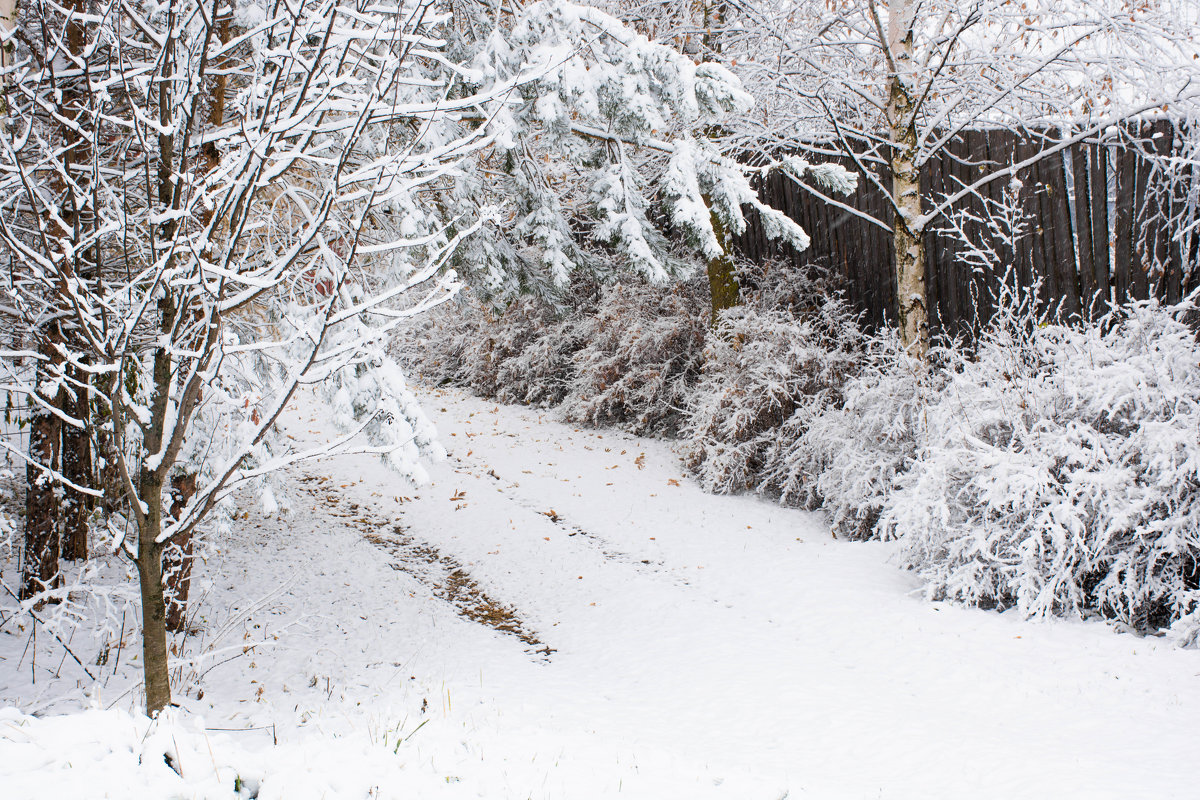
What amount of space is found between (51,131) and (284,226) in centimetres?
148

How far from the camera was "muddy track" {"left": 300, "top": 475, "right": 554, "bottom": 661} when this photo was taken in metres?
5.27

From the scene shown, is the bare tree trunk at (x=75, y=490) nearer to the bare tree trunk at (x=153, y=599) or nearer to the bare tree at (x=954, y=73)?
the bare tree trunk at (x=153, y=599)

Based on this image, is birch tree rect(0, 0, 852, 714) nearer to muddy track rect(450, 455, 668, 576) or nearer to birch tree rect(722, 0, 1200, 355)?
birch tree rect(722, 0, 1200, 355)

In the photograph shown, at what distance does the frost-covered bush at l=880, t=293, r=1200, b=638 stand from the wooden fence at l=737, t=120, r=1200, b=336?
2.66 ft

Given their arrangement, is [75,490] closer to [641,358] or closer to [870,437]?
[870,437]

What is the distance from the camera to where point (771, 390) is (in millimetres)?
7129

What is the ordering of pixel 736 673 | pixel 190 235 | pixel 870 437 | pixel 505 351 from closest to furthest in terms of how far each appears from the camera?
1. pixel 190 235
2. pixel 736 673
3. pixel 870 437
4. pixel 505 351

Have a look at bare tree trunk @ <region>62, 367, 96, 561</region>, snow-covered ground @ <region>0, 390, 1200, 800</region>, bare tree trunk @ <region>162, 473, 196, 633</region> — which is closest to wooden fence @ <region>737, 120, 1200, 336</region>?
snow-covered ground @ <region>0, 390, 1200, 800</region>

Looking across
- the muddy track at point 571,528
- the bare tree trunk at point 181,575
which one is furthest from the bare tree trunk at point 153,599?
the muddy track at point 571,528

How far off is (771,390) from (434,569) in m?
3.58

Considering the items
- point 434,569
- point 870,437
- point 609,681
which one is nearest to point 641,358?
point 870,437

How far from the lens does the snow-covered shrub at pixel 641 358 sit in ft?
31.1

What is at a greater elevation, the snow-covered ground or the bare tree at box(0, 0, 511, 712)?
the bare tree at box(0, 0, 511, 712)

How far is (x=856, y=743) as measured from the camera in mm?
3330
